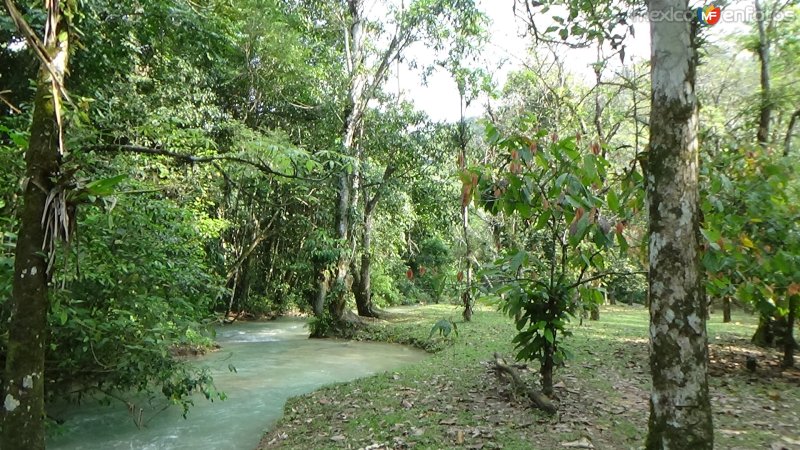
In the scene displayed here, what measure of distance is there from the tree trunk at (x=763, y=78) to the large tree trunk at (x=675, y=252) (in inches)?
255

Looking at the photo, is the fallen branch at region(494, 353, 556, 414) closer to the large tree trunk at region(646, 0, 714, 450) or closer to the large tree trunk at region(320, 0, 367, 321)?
the large tree trunk at region(646, 0, 714, 450)

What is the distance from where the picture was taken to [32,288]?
2779mm

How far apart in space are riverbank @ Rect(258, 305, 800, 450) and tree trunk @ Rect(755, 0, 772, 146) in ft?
12.7

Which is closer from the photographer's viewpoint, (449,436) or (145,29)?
(449,436)

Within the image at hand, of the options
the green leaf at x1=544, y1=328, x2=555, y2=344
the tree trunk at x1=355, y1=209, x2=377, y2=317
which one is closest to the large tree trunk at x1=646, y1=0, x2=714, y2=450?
the green leaf at x1=544, y1=328, x2=555, y2=344

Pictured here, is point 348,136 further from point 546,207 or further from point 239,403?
point 546,207

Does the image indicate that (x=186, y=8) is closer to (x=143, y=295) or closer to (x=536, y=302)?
(x=143, y=295)

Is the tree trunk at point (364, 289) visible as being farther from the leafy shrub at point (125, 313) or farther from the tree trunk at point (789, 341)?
the tree trunk at point (789, 341)

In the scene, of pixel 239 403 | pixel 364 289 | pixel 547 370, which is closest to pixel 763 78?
pixel 547 370

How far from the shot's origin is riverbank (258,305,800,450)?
476 cm

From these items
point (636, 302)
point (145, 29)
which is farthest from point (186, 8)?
point (636, 302)

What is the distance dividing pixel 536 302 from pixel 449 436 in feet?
5.71

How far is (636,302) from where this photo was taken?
95.9 ft

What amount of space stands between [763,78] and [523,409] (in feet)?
25.7
